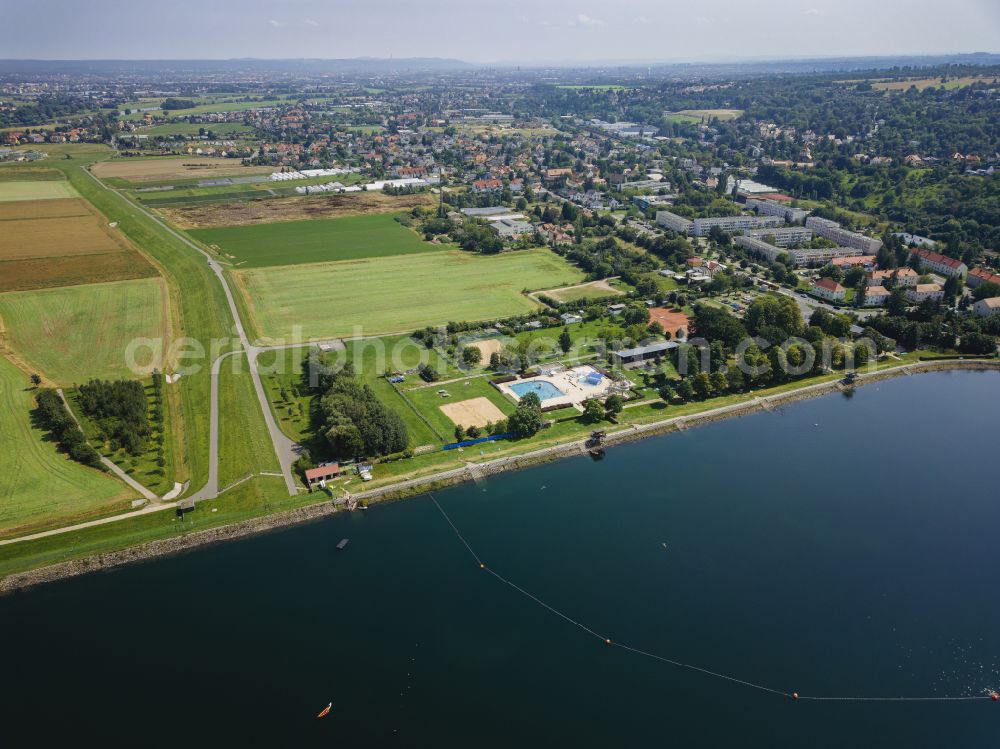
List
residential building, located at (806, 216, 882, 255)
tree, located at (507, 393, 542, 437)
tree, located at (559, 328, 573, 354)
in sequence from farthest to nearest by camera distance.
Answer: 1. residential building, located at (806, 216, 882, 255)
2. tree, located at (559, 328, 573, 354)
3. tree, located at (507, 393, 542, 437)

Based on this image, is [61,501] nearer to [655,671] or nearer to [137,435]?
[137,435]

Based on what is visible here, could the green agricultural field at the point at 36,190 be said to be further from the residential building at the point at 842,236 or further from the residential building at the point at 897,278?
the residential building at the point at 897,278

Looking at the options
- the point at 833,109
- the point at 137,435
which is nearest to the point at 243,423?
the point at 137,435

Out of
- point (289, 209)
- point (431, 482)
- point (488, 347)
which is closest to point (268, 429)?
point (431, 482)

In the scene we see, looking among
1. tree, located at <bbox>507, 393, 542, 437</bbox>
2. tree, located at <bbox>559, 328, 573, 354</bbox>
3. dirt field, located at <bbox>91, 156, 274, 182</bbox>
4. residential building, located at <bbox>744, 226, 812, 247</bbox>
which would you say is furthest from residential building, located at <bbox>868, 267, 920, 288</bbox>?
dirt field, located at <bbox>91, 156, 274, 182</bbox>

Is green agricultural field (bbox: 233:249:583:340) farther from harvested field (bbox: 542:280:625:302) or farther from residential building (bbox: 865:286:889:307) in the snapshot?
residential building (bbox: 865:286:889:307)

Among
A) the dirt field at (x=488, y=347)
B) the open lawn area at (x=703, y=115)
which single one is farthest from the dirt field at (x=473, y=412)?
the open lawn area at (x=703, y=115)

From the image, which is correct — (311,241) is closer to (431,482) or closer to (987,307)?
(431,482)
